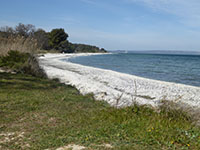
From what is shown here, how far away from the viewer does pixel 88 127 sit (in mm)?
4863

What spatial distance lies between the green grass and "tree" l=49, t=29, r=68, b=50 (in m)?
79.7

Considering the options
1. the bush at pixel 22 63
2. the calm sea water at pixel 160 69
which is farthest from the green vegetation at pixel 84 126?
the calm sea water at pixel 160 69

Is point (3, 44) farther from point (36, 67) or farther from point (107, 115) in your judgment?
point (107, 115)

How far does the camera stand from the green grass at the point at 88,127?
4.02 meters

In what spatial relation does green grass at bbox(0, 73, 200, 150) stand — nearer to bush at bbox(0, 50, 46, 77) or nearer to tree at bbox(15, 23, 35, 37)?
bush at bbox(0, 50, 46, 77)

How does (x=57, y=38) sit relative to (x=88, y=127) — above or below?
above

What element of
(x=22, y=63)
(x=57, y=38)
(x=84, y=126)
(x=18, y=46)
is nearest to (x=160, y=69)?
(x=18, y=46)

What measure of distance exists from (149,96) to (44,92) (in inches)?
206

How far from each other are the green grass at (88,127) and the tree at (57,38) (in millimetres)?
79746

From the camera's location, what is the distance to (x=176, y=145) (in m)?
4.02

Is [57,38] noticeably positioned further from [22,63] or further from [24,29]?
[22,63]

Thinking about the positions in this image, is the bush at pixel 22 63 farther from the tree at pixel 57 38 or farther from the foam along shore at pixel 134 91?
the tree at pixel 57 38

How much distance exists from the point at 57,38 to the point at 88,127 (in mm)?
81947

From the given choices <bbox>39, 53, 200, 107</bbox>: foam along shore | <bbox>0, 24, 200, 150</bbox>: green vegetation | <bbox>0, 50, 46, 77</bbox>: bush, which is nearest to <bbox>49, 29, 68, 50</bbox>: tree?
<bbox>39, 53, 200, 107</bbox>: foam along shore
